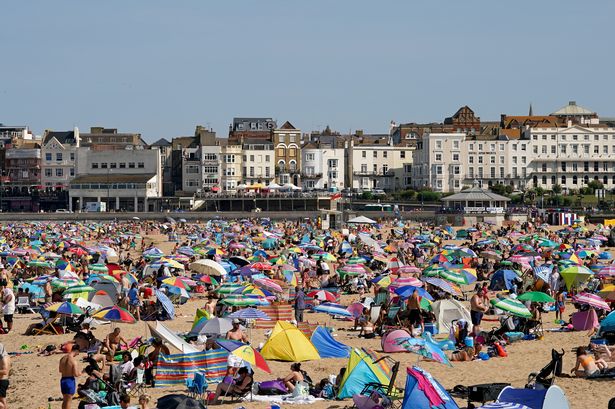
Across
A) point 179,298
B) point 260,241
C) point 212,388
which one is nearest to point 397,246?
point 260,241

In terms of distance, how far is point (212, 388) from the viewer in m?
14.4

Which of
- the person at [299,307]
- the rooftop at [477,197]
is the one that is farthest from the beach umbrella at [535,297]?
the rooftop at [477,197]

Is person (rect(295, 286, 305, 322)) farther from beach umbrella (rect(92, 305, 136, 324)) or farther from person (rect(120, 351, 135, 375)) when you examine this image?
person (rect(120, 351, 135, 375))

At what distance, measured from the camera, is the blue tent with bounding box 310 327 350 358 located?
54.8ft

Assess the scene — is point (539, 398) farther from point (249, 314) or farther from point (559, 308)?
point (559, 308)

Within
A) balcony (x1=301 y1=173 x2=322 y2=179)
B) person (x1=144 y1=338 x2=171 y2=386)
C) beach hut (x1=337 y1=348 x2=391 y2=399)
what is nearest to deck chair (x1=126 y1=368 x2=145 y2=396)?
person (x1=144 y1=338 x2=171 y2=386)

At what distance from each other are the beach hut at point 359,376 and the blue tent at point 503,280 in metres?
12.0

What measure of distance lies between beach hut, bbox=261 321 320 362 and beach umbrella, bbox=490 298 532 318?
365 cm

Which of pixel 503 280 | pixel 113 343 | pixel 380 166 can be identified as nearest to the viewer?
pixel 113 343

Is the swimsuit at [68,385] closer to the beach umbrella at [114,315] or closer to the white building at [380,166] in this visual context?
the beach umbrella at [114,315]

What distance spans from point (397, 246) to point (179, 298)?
14427mm

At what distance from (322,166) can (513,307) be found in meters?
70.3

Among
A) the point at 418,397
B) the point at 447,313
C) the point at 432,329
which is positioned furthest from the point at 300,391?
the point at 447,313

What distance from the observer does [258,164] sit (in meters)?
87.8
